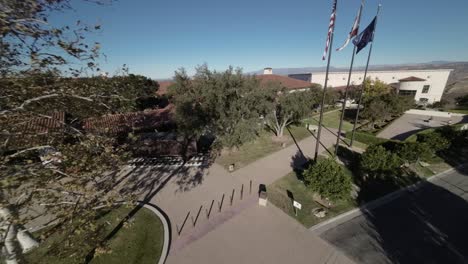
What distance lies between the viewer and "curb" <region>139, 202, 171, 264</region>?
872 centimetres

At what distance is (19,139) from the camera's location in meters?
6.34

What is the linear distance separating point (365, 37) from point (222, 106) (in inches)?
437

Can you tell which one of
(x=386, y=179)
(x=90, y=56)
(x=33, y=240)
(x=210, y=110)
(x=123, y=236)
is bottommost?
(x=386, y=179)

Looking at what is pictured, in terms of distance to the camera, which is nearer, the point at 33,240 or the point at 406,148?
the point at 33,240

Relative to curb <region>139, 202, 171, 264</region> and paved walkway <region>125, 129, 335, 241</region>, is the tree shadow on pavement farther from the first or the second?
curb <region>139, 202, 171, 264</region>

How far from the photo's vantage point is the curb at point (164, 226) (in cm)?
872

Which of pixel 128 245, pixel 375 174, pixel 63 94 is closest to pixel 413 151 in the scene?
pixel 375 174

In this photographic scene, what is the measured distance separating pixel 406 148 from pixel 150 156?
2234cm

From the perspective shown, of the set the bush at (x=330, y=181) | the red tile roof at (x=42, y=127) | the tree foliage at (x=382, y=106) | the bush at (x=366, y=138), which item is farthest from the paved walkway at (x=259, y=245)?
the tree foliage at (x=382, y=106)

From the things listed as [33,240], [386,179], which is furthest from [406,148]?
[33,240]

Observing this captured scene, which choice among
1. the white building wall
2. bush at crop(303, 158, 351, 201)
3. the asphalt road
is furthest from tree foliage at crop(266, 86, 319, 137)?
the white building wall

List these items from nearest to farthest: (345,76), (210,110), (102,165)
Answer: (102,165) < (210,110) < (345,76)

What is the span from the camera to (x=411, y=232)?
9.98 m

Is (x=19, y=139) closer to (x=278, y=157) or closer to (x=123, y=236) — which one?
(x=123, y=236)
